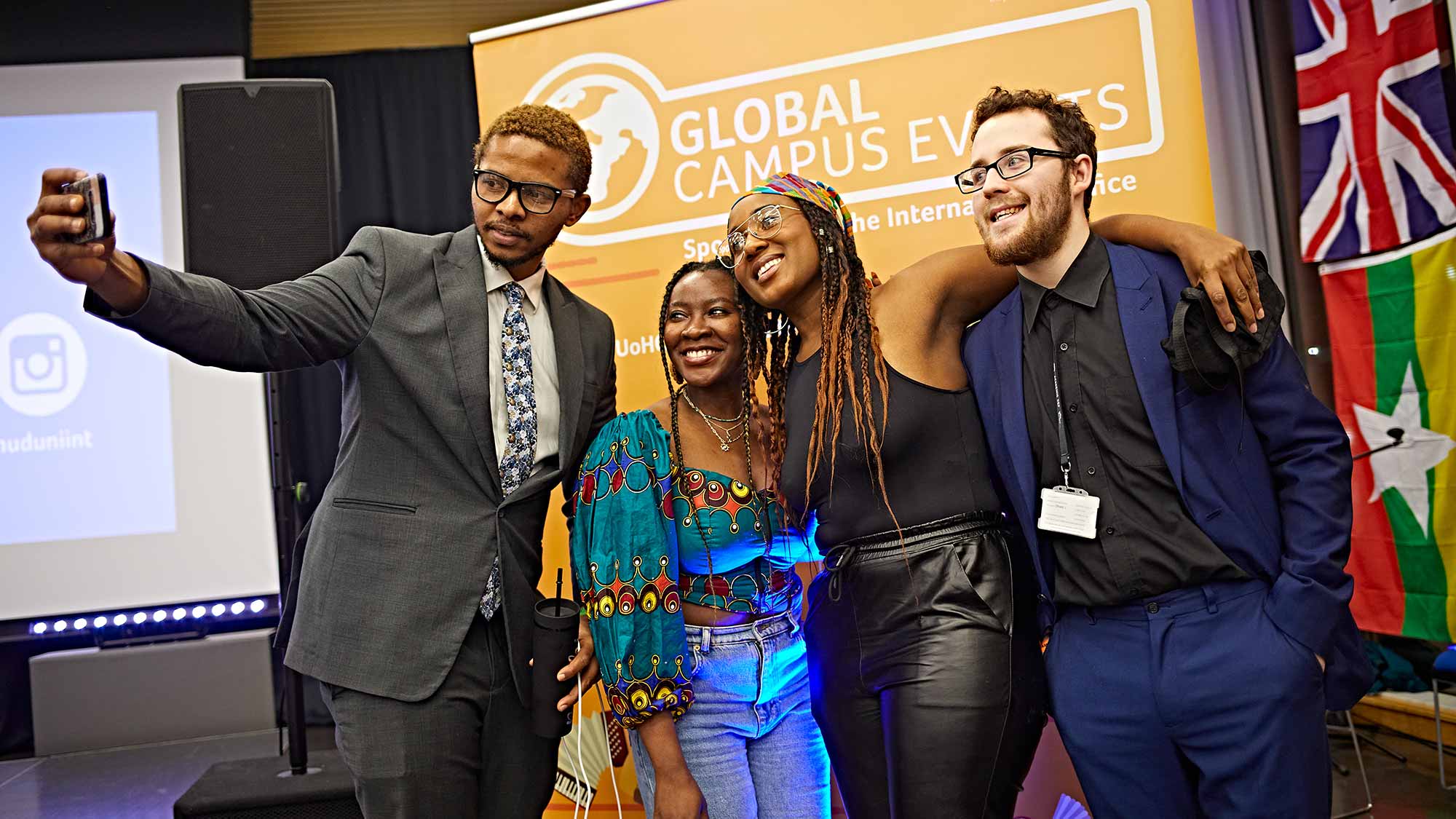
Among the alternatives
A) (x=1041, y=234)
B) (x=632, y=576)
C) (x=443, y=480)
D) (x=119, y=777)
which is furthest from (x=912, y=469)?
(x=119, y=777)

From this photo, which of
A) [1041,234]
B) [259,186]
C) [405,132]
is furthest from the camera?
[405,132]

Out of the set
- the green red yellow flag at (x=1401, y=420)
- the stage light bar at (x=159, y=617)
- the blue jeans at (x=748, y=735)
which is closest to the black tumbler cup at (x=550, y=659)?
the blue jeans at (x=748, y=735)

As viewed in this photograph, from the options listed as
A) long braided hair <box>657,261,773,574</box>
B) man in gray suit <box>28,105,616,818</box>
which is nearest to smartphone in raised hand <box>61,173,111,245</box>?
man in gray suit <box>28,105,616,818</box>

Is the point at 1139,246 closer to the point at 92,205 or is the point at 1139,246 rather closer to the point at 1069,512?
the point at 1069,512

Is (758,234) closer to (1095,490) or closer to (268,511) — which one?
(1095,490)

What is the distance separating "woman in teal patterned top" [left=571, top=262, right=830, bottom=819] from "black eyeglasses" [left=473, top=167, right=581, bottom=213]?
53 cm

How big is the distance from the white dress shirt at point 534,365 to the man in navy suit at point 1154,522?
0.98 m

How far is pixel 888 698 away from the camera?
2.00 metres

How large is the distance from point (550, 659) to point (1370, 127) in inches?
155

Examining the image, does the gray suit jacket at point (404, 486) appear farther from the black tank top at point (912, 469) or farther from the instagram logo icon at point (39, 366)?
the instagram logo icon at point (39, 366)

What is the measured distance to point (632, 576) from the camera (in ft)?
7.23

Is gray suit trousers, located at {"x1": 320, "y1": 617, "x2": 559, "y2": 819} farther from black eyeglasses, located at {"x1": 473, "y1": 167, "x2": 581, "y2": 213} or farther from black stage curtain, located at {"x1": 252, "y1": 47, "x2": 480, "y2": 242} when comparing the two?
black stage curtain, located at {"x1": 252, "y1": 47, "x2": 480, "y2": 242}

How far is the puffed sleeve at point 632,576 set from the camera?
7.15 ft

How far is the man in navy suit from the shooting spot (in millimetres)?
1783
